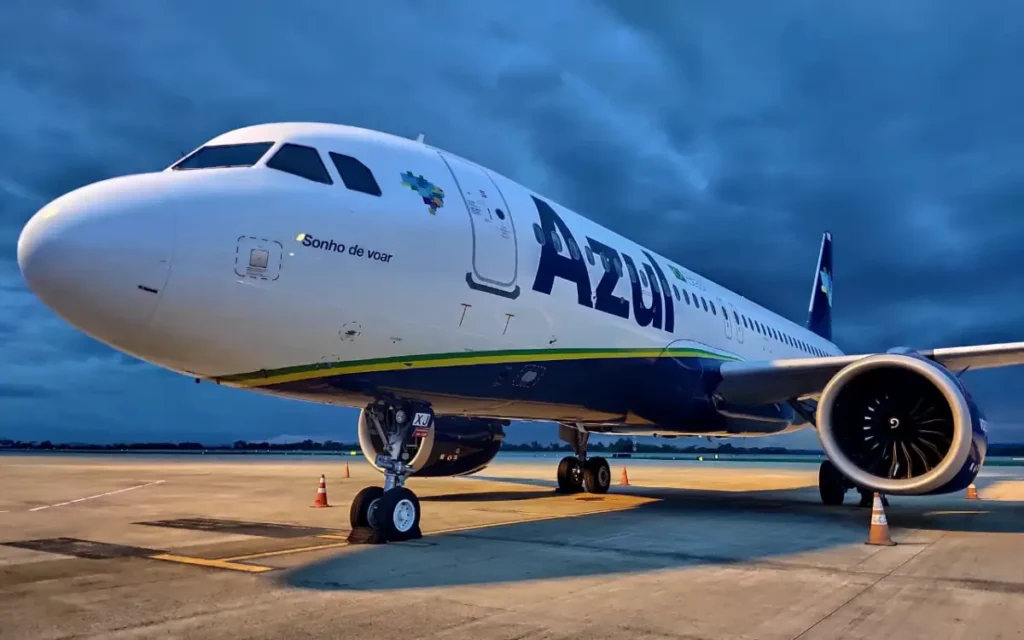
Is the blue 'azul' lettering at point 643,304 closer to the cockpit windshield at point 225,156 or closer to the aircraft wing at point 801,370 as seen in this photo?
the aircraft wing at point 801,370

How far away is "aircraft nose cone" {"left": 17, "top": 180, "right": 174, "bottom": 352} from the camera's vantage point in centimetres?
543

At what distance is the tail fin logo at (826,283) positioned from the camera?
24853mm

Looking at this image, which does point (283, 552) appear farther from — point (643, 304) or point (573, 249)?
point (643, 304)

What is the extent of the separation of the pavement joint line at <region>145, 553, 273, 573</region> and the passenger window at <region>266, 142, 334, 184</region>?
335 centimetres

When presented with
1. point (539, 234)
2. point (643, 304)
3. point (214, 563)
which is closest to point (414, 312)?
point (539, 234)

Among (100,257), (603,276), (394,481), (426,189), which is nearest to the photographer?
(100,257)

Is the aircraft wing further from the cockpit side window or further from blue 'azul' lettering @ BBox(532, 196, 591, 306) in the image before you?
the cockpit side window

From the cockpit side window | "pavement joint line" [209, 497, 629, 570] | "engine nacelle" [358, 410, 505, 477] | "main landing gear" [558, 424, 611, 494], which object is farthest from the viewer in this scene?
"main landing gear" [558, 424, 611, 494]

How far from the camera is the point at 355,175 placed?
23.3 feet

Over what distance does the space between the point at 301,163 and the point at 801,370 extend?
26.9 ft

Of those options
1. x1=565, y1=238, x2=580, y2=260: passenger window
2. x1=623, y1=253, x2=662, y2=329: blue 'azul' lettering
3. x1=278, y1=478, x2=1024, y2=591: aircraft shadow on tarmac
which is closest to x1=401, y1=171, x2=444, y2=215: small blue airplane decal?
x1=565, y1=238, x2=580, y2=260: passenger window

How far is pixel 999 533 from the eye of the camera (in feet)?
32.4

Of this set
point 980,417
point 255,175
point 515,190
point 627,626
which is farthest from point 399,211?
point 980,417

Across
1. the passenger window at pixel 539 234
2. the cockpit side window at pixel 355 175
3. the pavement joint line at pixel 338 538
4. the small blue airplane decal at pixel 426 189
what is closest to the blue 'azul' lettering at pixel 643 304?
the passenger window at pixel 539 234
